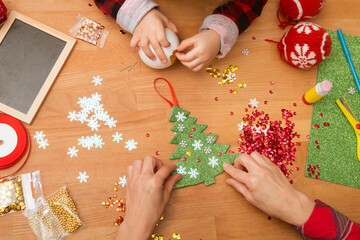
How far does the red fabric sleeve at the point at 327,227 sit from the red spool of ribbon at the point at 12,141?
782 millimetres

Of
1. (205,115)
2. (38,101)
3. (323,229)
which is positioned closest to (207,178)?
(205,115)

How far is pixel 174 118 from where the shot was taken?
800 millimetres

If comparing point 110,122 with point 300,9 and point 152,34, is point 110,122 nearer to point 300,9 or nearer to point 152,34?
point 152,34

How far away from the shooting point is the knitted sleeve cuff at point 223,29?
0.78 m

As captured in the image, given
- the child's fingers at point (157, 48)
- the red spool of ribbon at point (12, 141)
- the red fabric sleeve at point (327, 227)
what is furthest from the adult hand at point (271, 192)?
the red spool of ribbon at point (12, 141)

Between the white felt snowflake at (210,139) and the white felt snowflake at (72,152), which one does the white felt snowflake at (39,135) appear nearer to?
the white felt snowflake at (72,152)

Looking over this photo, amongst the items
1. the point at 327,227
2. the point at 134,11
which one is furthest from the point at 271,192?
the point at 134,11

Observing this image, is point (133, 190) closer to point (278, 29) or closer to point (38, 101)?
point (38, 101)

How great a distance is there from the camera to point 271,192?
71cm

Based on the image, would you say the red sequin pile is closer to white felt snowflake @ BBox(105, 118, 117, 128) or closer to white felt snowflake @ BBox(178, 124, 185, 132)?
white felt snowflake @ BBox(178, 124, 185, 132)

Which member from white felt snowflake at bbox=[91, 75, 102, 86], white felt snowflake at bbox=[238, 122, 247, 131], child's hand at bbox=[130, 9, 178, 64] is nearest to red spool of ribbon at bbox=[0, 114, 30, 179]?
white felt snowflake at bbox=[91, 75, 102, 86]

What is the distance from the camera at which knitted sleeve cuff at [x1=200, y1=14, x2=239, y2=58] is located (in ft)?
2.56

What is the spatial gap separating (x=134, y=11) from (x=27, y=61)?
34cm

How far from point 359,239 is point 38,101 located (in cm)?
94
